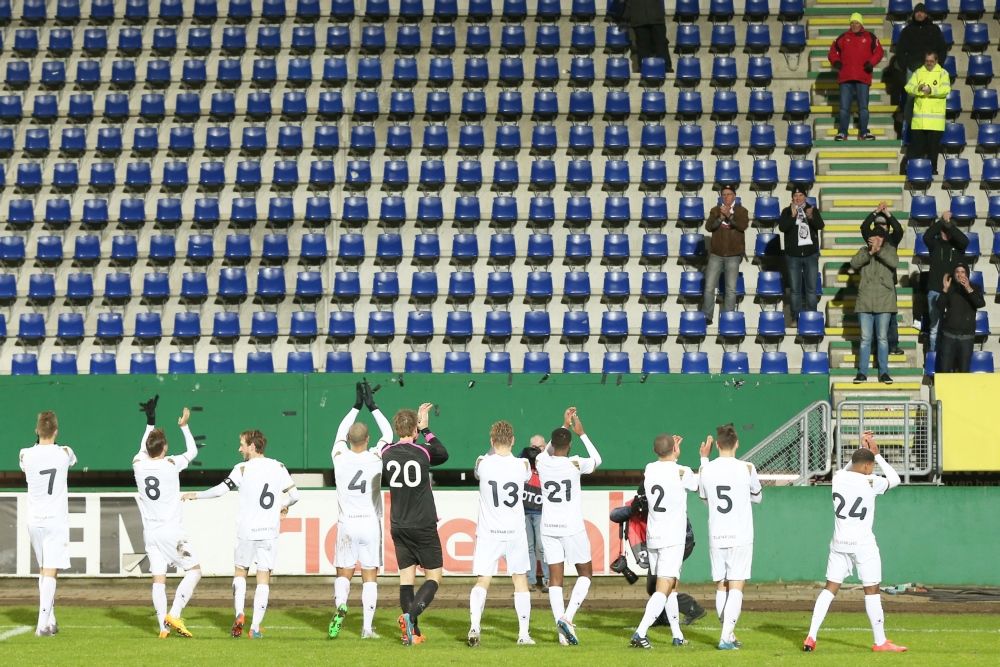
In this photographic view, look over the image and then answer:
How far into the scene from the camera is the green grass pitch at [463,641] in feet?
38.9

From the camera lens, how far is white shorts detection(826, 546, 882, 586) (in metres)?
12.6

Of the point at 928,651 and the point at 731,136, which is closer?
the point at 928,651

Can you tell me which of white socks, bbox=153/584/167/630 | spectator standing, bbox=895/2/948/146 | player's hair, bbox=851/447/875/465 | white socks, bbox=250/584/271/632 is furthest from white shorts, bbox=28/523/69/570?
spectator standing, bbox=895/2/948/146

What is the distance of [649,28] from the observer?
26109mm

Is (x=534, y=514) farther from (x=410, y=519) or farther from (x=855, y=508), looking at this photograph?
(x=855, y=508)

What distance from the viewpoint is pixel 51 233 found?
84.0 ft

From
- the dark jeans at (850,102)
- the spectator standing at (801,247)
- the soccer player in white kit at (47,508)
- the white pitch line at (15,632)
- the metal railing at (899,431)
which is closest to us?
the soccer player in white kit at (47,508)

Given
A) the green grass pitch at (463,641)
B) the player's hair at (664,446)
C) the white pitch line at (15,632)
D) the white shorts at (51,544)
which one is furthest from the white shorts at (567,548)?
the white pitch line at (15,632)

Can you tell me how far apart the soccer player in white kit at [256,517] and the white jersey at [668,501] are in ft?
11.8

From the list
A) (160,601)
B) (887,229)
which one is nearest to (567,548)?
(160,601)

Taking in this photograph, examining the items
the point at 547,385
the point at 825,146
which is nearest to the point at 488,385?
the point at 547,385

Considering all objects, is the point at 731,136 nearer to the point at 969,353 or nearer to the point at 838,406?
the point at 969,353

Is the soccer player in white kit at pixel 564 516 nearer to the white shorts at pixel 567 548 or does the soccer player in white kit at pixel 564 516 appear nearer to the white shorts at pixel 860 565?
the white shorts at pixel 567 548

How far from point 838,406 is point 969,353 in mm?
3580
